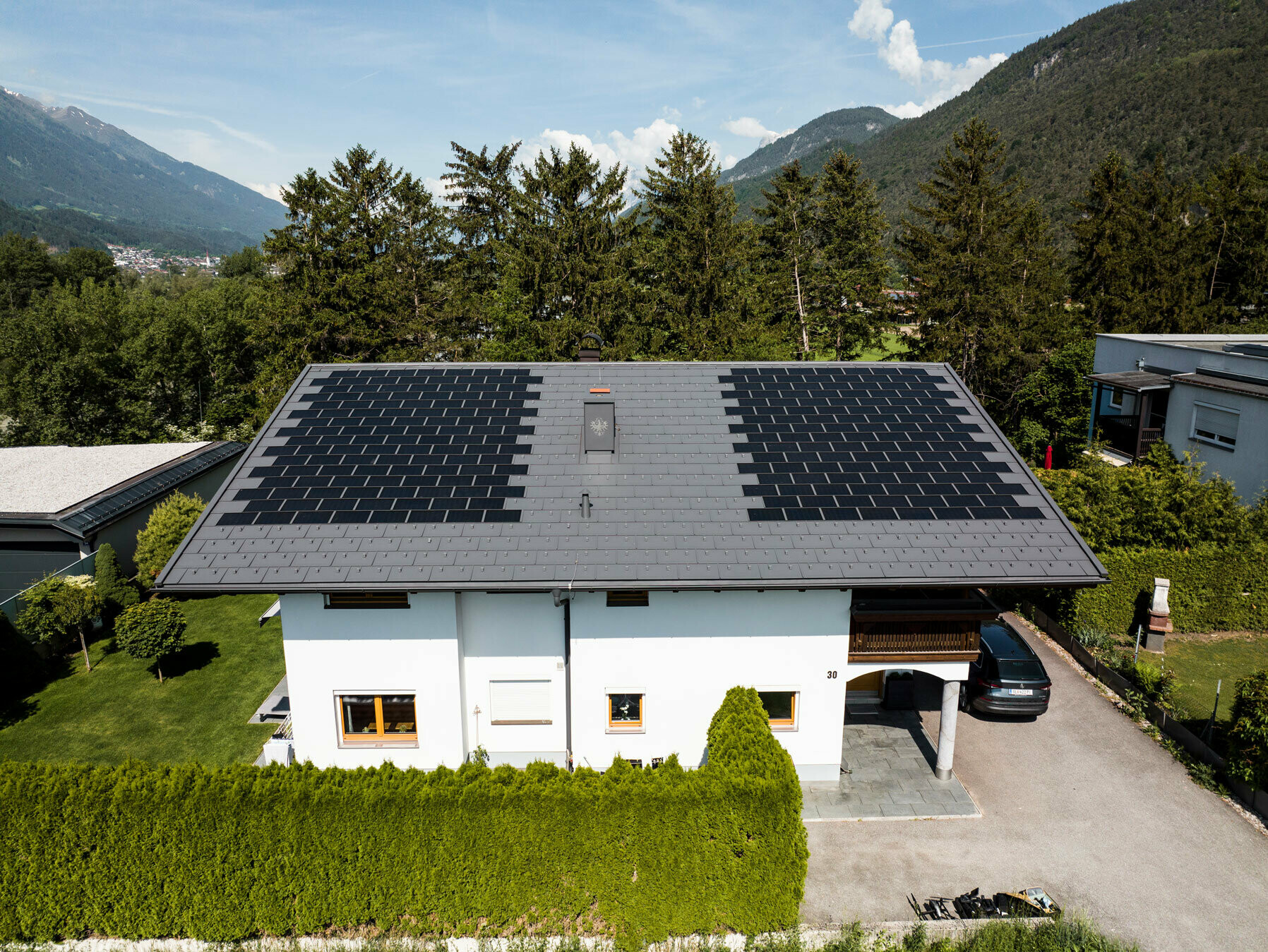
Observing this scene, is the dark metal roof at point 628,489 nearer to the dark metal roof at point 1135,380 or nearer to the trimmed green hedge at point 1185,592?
the trimmed green hedge at point 1185,592

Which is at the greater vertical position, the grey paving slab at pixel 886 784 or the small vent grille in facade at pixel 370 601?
the small vent grille in facade at pixel 370 601

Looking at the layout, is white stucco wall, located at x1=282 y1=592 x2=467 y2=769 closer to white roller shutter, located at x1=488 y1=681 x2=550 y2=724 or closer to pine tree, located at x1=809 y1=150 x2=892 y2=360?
white roller shutter, located at x1=488 y1=681 x2=550 y2=724

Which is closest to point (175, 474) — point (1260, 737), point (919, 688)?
point (919, 688)

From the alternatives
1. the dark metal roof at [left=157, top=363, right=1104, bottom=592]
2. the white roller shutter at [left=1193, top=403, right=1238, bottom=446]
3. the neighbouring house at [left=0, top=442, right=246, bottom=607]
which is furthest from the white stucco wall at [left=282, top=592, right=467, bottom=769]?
the white roller shutter at [left=1193, top=403, right=1238, bottom=446]

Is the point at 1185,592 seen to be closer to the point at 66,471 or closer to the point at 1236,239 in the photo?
the point at 66,471

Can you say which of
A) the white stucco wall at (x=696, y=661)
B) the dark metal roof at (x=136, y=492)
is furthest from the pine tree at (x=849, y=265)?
the white stucco wall at (x=696, y=661)

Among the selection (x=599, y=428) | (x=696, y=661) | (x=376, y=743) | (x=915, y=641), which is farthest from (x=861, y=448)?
(x=376, y=743)
